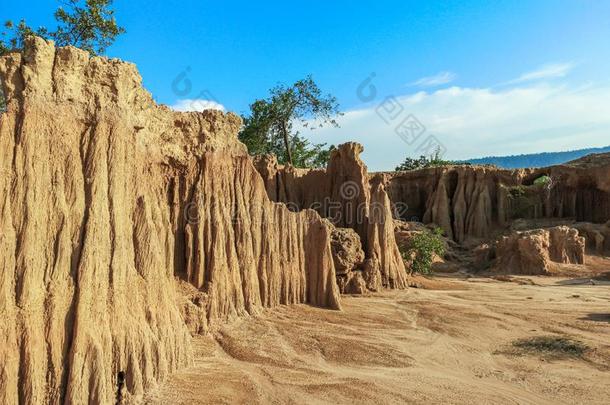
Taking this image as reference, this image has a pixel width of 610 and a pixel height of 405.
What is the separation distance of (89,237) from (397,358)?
635 centimetres

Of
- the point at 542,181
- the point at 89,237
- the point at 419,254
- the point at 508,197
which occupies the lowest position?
the point at 419,254

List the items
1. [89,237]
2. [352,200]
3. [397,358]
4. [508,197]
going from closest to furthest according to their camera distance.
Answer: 1. [89,237]
2. [397,358]
3. [352,200]
4. [508,197]

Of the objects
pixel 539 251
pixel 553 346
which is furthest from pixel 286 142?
pixel 553 346

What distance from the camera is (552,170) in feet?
100

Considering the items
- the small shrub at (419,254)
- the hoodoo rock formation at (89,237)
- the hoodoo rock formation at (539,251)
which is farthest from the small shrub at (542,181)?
the hoodoo rock formation at (89,237)

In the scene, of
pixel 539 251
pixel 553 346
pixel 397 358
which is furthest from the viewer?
pixel 539 251

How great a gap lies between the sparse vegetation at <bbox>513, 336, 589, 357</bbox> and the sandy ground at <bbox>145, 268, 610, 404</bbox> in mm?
229

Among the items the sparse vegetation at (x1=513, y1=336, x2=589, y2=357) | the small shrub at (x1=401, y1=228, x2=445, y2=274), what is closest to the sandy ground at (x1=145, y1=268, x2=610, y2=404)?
the sparse vegetation at (x1=513, y1=336, x2=589, y2=357)

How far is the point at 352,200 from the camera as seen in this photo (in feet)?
57.0

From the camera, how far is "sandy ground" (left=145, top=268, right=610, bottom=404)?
777 cm

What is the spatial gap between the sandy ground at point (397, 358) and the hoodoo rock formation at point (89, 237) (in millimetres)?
829

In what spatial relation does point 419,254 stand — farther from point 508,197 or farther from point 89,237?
point 89,237

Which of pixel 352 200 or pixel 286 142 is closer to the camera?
pixel 352 200

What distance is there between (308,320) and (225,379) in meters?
4.02
